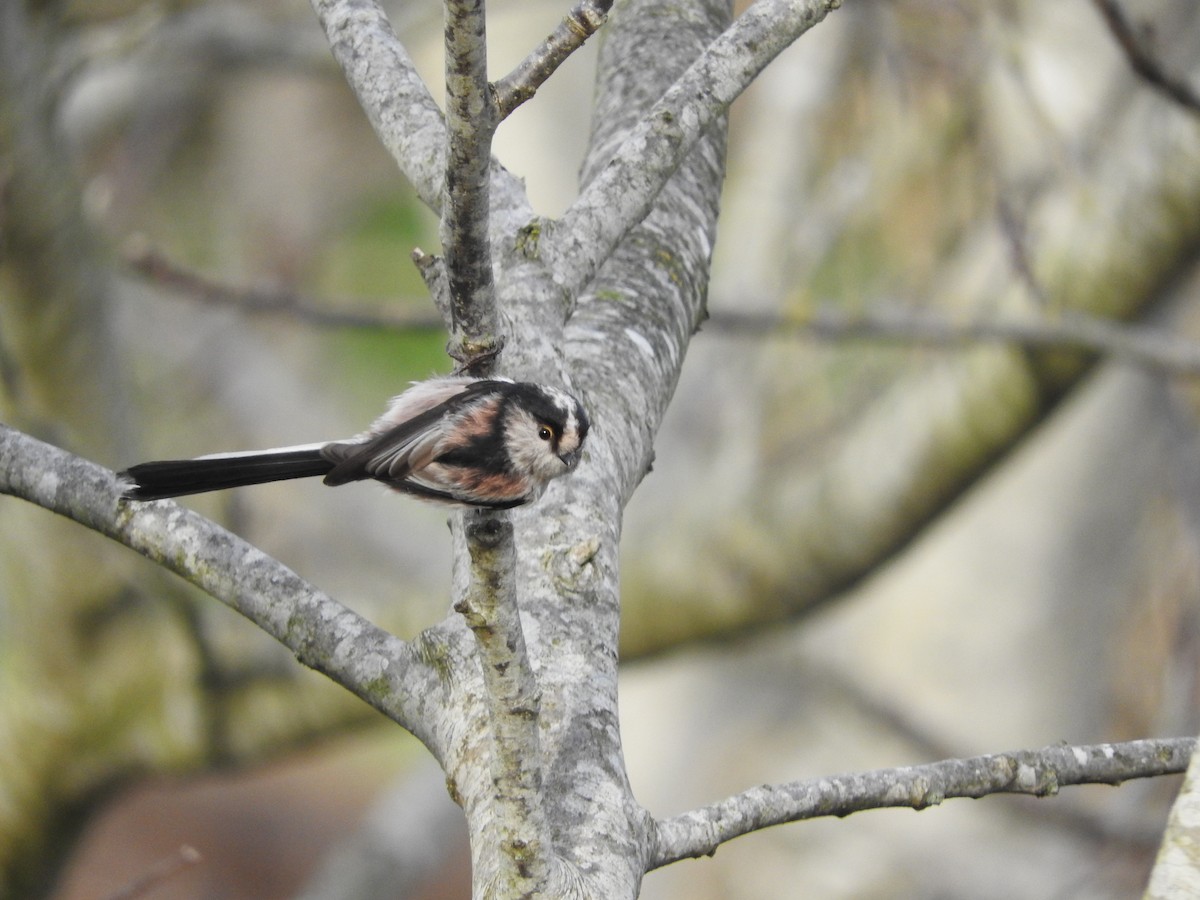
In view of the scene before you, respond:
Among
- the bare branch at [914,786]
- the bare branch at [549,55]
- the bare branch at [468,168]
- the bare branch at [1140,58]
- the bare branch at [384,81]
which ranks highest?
the bare branch at [1140,58]

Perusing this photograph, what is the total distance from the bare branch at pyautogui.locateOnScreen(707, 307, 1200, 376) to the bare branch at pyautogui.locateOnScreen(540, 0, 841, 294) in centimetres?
173

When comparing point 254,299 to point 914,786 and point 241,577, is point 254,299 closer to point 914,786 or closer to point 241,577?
point 241,577

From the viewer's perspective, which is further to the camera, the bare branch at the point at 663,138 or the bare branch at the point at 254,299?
the bare branch at the point at 254,299

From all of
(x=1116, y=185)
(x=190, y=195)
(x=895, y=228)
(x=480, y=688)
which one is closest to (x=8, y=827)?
(x=480, y=688)

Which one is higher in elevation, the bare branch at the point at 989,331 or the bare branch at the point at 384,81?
the bare branch at the point at 989,331

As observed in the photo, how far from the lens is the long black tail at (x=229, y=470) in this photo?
3.48 ft

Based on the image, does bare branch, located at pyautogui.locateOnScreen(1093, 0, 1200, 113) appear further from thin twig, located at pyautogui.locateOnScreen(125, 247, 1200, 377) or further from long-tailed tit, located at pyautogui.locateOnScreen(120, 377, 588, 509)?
long-tailed tit, located at pyautogui.locateOnScreen(120, 377, 588, 509)

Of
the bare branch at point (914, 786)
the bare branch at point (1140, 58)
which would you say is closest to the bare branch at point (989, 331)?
the bare branch at point (1140, 58)

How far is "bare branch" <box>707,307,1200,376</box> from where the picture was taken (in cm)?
277

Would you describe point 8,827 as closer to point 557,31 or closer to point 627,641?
point 627,641

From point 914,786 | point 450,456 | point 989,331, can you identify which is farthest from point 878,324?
point 450,456

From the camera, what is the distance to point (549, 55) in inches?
39.4

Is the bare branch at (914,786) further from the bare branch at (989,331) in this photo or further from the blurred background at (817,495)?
the bare branch at (989,331)

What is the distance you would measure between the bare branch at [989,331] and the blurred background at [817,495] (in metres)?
0.03
